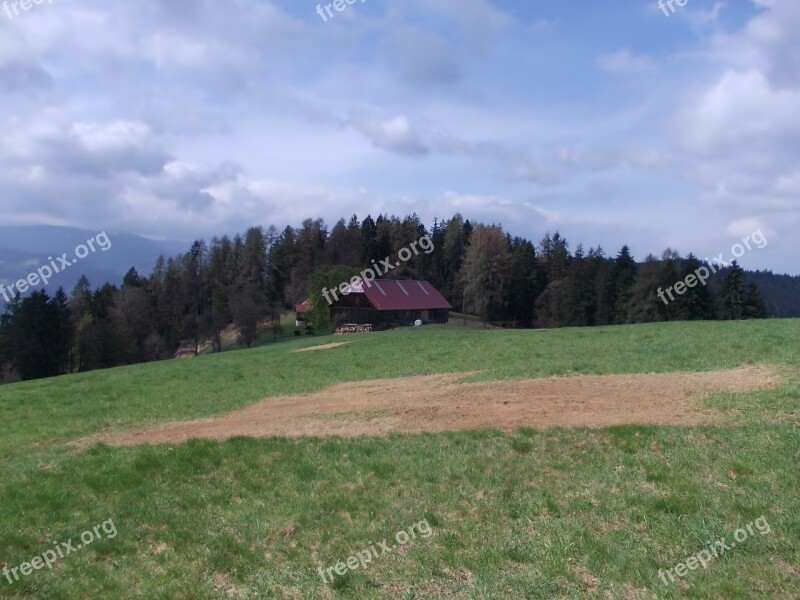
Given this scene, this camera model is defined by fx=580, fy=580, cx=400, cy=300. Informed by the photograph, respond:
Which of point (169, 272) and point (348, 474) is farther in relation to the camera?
point (169, 272)

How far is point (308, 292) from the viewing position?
248 ft

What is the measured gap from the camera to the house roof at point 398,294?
7244 centimetres

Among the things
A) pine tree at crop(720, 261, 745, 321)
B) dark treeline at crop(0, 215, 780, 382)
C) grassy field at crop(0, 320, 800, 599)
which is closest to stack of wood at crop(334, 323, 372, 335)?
dark treeline at crop(0, 215, 780, 382)

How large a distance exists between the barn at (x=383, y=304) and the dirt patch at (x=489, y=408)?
2192 inches

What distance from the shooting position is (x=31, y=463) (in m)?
11.7

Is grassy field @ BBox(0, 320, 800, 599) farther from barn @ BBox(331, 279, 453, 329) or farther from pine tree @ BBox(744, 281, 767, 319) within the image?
pine tree @ BBox(744, 281, 767, 319)

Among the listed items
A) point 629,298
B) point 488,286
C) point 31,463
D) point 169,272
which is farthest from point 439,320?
point 31,463

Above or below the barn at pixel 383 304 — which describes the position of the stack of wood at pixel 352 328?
below

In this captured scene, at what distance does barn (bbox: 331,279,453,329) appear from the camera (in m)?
73.0

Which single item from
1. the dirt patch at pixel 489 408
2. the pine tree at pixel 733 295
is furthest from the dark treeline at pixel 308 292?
the dirt patch at pixel 489 408

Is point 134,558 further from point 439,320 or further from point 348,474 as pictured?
point 439,320

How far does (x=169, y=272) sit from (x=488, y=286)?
54.1 m

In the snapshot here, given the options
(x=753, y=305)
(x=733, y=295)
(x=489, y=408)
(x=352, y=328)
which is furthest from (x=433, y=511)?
(x=753, y=305)

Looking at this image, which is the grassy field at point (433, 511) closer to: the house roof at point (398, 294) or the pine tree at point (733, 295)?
the house roof at point (398, 294)
